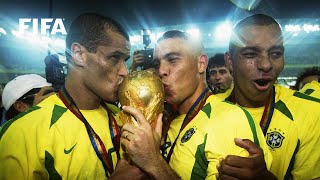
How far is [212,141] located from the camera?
6.84ft

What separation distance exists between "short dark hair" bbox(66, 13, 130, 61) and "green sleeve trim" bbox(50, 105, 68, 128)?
0.40 m

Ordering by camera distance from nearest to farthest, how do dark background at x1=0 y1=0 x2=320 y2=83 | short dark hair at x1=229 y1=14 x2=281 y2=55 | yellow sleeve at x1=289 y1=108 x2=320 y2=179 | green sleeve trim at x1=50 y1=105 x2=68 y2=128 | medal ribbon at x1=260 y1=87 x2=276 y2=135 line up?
green sleeve trim at x1=50 y1=105 x2=68 y2=128, yellow sleeve at x1=289 y1=108 x2=320 y2=179, medal ribbon at x1=260 y1=87 x2=276 y2=135, short dark hair at x1=229 y1=14 x2=281 y2=55, dark background at x1=0 y1=0 x2=320 y2=83

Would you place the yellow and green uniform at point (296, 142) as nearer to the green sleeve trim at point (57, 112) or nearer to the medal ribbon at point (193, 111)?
the medal ribbon at point (193, 111)

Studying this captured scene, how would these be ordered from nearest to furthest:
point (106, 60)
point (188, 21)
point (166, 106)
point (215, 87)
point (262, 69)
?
point (106, 60) < point (262, 69) < point (166, 106) < point (215, 87) < point (188, 21)

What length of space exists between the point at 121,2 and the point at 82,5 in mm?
2365

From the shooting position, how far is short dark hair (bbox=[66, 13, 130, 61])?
7.65 ft

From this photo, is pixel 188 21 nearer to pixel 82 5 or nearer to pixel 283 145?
pixel 82 5

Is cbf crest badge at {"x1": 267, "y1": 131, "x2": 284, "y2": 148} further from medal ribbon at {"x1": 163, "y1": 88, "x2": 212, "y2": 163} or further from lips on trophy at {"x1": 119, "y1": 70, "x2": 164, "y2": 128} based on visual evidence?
lips on trophy at {"x1": 119, "y1": 70, "x2": 164, "y2": 128}

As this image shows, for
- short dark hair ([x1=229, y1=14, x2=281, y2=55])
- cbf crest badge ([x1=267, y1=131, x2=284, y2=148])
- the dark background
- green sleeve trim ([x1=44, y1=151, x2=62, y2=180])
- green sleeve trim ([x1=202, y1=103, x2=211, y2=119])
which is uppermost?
the dark background

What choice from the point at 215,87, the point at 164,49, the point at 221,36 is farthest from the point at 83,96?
the point at 221,36

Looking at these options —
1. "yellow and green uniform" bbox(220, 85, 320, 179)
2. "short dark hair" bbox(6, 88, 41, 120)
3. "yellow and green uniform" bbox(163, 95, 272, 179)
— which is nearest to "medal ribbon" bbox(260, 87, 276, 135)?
"yellow and green uniform" bbox(220, 85, 320, 179)

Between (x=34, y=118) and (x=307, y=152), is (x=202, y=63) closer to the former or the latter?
(x=307, y=152)

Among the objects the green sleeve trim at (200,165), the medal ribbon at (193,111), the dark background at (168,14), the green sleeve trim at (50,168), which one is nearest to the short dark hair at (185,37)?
the medal ribbon at (193,111)

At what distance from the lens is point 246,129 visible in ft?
6.85
